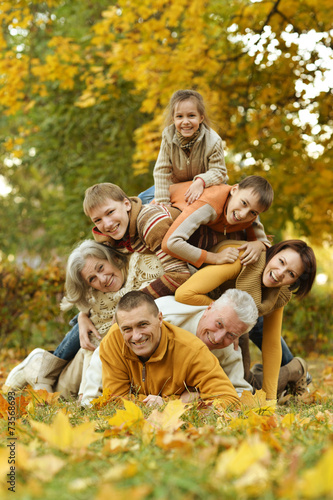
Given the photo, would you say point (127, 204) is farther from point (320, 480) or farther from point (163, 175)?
point (320, 480)

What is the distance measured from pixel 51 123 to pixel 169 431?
8.38 metres

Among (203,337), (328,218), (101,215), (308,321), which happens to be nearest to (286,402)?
(203,337)

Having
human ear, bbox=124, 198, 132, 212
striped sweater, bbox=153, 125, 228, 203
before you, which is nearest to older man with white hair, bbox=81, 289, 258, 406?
human ear, bbox=124, 198, 132, 212

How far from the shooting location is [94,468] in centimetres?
141

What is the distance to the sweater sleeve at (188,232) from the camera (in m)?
3.27

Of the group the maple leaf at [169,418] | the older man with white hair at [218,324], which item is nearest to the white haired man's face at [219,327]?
the older man with white hair at [218,324]

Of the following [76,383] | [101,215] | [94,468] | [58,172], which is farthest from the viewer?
[58,172]

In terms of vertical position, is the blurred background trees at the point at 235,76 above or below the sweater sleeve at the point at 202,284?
above

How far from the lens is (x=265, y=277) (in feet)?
11.1

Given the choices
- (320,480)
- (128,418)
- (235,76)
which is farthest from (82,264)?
(235,76)

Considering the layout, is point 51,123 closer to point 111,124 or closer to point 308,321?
point 111,124

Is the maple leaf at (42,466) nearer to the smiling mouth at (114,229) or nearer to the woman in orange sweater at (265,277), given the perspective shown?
the woman in orange sweater at (265,277)

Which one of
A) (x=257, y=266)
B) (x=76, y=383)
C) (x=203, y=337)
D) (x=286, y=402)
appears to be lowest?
(x=286, y=402)

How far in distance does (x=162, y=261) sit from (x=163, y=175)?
0.72 metres
